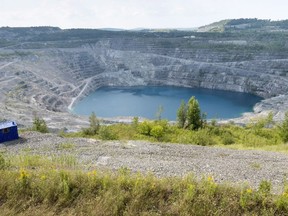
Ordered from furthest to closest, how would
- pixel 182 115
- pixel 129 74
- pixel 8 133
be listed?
pixel 129 74 → pixel 182 115 → pixel 8 133

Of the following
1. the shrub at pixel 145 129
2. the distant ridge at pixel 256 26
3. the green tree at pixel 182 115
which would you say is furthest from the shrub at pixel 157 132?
the distant ridge at pixel 256 26

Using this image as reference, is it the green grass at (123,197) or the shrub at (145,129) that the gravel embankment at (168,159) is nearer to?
the green grass at (123,197)

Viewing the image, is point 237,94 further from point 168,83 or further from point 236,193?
point 236,193

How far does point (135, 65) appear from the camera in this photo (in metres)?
99.2

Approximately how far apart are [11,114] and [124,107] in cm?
2936

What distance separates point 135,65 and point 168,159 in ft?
282

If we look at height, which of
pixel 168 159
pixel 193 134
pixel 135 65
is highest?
pixel 168 159

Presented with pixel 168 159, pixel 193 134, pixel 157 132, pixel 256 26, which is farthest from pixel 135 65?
pixel 256 26

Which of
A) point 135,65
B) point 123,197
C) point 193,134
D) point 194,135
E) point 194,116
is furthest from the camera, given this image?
point 135,65

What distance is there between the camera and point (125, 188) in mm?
8953

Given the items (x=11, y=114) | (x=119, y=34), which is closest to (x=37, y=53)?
(x=119, y=34)

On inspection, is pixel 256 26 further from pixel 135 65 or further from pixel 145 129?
pixel 145 129

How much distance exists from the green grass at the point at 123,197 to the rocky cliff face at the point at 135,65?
51276mm

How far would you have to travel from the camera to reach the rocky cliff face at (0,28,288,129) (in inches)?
2751
